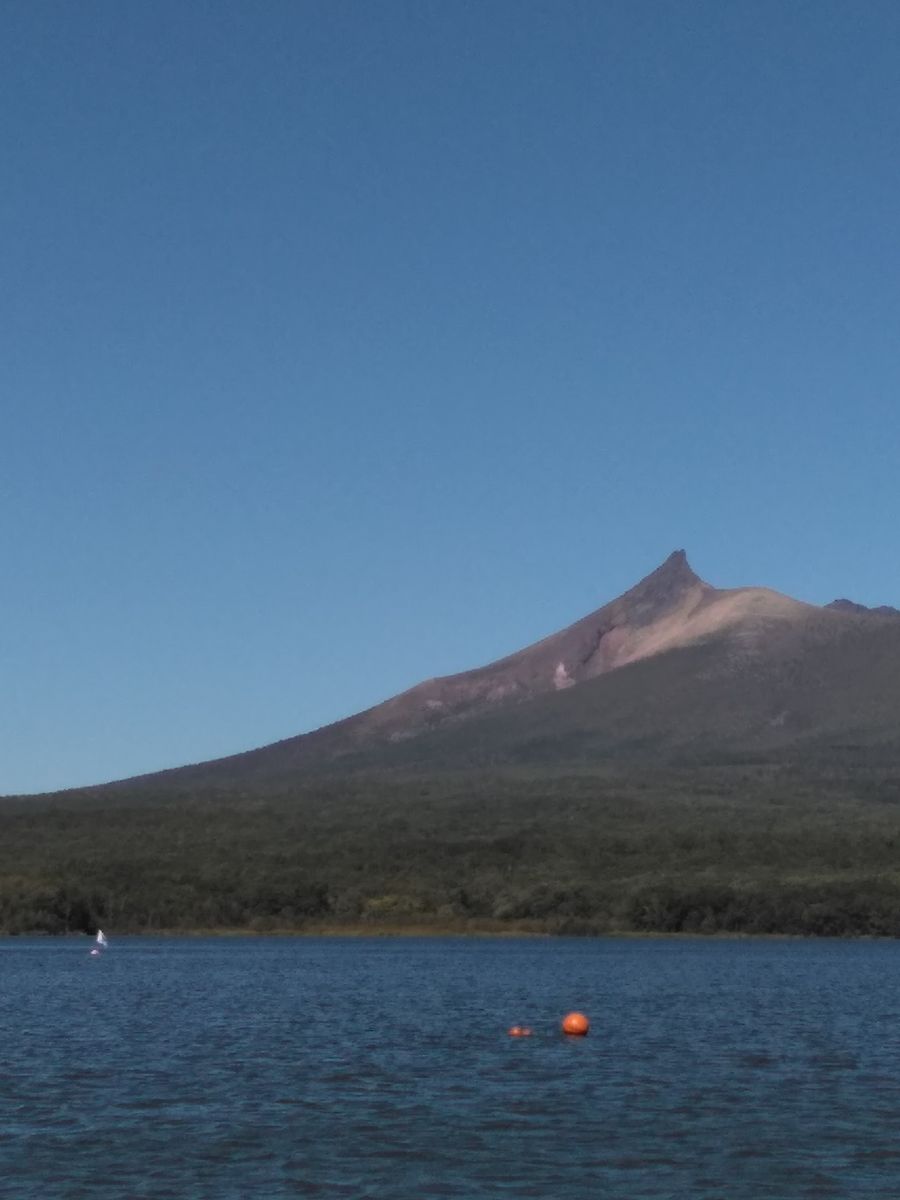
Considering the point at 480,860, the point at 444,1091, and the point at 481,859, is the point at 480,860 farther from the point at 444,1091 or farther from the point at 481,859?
the point at 444,1091

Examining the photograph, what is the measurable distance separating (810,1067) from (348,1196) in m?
17.9

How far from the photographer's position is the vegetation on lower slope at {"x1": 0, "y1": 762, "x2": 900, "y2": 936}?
413 ft

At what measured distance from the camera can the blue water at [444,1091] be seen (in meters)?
26.6

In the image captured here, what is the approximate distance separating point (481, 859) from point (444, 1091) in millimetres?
108630

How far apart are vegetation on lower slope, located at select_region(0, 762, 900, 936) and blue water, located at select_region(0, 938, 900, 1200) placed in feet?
174

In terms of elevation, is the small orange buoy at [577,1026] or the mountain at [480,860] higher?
the mountain at [480,860]

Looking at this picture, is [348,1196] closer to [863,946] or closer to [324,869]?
[863,946]

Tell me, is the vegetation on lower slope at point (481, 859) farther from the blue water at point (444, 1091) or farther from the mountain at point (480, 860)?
the blue water at point (444, 1091)

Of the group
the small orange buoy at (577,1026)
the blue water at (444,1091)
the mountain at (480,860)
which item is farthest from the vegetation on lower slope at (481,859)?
the small orange buoy at (577,1026)

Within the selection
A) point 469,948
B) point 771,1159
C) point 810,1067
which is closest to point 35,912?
point 469,948

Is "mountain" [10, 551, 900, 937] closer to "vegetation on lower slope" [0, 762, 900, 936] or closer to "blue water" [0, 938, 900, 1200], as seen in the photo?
"vegetation on lower slope" [0, 762, 900, 936]

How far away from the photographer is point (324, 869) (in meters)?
142

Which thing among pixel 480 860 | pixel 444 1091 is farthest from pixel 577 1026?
pixel 480 860

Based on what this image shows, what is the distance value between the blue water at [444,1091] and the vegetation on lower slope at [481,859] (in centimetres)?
5293
